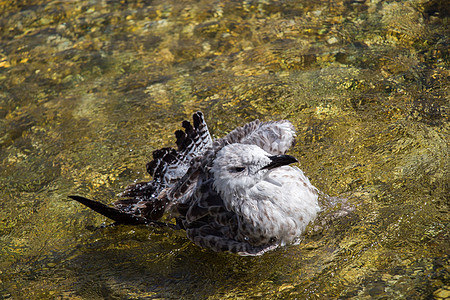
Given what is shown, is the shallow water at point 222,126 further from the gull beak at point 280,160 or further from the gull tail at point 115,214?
the gull beak at point 280,160

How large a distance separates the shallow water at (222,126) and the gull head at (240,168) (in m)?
0.63

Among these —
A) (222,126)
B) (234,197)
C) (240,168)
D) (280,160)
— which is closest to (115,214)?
(234,197)

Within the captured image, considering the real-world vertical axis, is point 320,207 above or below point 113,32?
below

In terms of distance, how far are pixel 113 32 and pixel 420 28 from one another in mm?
4451

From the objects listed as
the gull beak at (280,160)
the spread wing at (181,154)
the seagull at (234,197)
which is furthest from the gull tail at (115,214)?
the gull beak at (280,160)

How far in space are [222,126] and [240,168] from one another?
1.66 metres

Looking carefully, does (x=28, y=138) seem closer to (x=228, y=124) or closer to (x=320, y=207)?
(x=228, y=124)

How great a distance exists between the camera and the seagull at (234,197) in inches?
130

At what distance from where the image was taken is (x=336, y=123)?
4.56 metres

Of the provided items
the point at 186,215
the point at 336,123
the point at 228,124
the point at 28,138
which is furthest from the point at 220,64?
the point at 186,215

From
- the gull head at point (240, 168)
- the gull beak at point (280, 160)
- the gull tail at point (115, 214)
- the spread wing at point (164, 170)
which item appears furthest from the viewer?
the spread wing at point (164, 170)

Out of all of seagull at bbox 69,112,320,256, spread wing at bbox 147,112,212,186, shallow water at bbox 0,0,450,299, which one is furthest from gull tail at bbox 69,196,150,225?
spread wing at bbox 147,112,212,186

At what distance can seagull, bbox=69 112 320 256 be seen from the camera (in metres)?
3.30

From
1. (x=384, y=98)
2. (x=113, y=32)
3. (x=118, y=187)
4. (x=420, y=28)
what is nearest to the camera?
(x=118, y=187)
